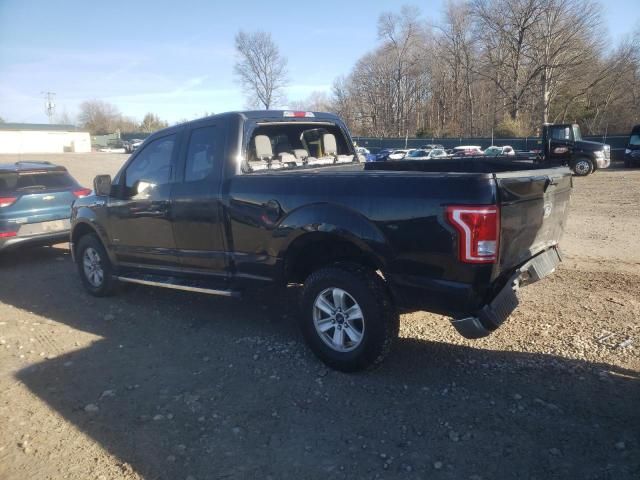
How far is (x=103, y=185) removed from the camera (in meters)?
5.38

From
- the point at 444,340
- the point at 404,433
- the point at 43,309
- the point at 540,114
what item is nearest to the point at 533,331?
the point at 444,340

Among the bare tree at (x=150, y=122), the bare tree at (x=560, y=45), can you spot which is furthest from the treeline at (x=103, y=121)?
the bare tree at (x=560, y=45)

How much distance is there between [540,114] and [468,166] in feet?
166

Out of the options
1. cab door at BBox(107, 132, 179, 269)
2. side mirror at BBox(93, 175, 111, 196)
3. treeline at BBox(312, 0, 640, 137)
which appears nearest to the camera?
cab door at BBox(107, 132, 179, 269)

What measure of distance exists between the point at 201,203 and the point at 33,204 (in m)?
4.51

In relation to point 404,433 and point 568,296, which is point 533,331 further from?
point 404,433

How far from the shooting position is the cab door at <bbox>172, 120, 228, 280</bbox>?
430 cm

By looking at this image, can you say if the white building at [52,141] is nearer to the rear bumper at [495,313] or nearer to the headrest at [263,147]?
the headrest at [263,147]

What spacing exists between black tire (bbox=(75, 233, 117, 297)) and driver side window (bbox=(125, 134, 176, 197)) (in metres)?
1.01

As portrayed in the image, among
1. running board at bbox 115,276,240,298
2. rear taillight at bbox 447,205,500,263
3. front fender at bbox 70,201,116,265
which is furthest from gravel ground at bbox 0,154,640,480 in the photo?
rear taillight at bbox 447,205,500,263

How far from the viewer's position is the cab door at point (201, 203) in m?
4.30

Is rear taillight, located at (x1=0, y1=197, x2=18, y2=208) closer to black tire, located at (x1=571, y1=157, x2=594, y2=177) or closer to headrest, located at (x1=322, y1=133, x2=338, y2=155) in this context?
headrest, located at (x1=322, y1=133, x2=338, y2=155)

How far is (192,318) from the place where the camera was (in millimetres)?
5027

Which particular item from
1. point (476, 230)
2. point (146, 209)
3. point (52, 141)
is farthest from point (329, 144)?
point (52, 141)
